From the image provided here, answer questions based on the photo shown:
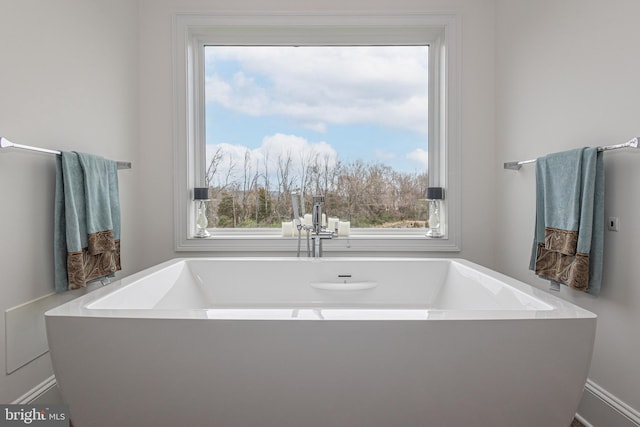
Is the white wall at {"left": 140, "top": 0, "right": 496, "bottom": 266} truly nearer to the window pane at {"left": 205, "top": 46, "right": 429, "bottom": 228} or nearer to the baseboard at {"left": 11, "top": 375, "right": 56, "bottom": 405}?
the window pane at {"left": 205, "top": 46, "right": 429, "bottom": 228}

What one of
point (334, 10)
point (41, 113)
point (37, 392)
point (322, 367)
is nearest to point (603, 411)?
point (322, 367)

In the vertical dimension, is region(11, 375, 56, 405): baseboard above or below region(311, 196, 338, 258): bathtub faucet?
below

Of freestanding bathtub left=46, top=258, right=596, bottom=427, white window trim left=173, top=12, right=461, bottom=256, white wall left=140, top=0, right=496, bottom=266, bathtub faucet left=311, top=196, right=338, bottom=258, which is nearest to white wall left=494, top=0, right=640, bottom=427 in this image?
white wall left=140, top=0, right=496, bottom=266

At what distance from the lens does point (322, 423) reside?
1.20m

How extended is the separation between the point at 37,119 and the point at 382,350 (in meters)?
1.73

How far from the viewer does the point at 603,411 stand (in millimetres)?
1690

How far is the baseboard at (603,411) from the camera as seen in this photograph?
1561 millimetres

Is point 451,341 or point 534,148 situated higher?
point 534,148

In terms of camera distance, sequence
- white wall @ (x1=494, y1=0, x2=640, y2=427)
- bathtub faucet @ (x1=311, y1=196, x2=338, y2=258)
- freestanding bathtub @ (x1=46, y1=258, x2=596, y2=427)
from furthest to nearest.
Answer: bathtub faucet @ (x1=311, y1=196, x2=338, y2=258) → white wall @ (x1=494, y1=0, x2=640, y2=427) → freestanding bathtub @ (x1=46, y1=258, x2=596, y2=427)

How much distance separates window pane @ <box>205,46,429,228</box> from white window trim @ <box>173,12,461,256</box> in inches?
5.5

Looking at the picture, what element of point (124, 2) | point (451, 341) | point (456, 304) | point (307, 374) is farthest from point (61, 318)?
point (124, 2)

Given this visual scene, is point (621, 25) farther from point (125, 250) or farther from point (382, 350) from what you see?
point (125, 250)

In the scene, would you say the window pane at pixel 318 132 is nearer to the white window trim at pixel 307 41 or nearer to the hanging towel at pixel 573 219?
the white window trim at pixel 307 41

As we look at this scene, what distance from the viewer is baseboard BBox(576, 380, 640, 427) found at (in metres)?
1.56
